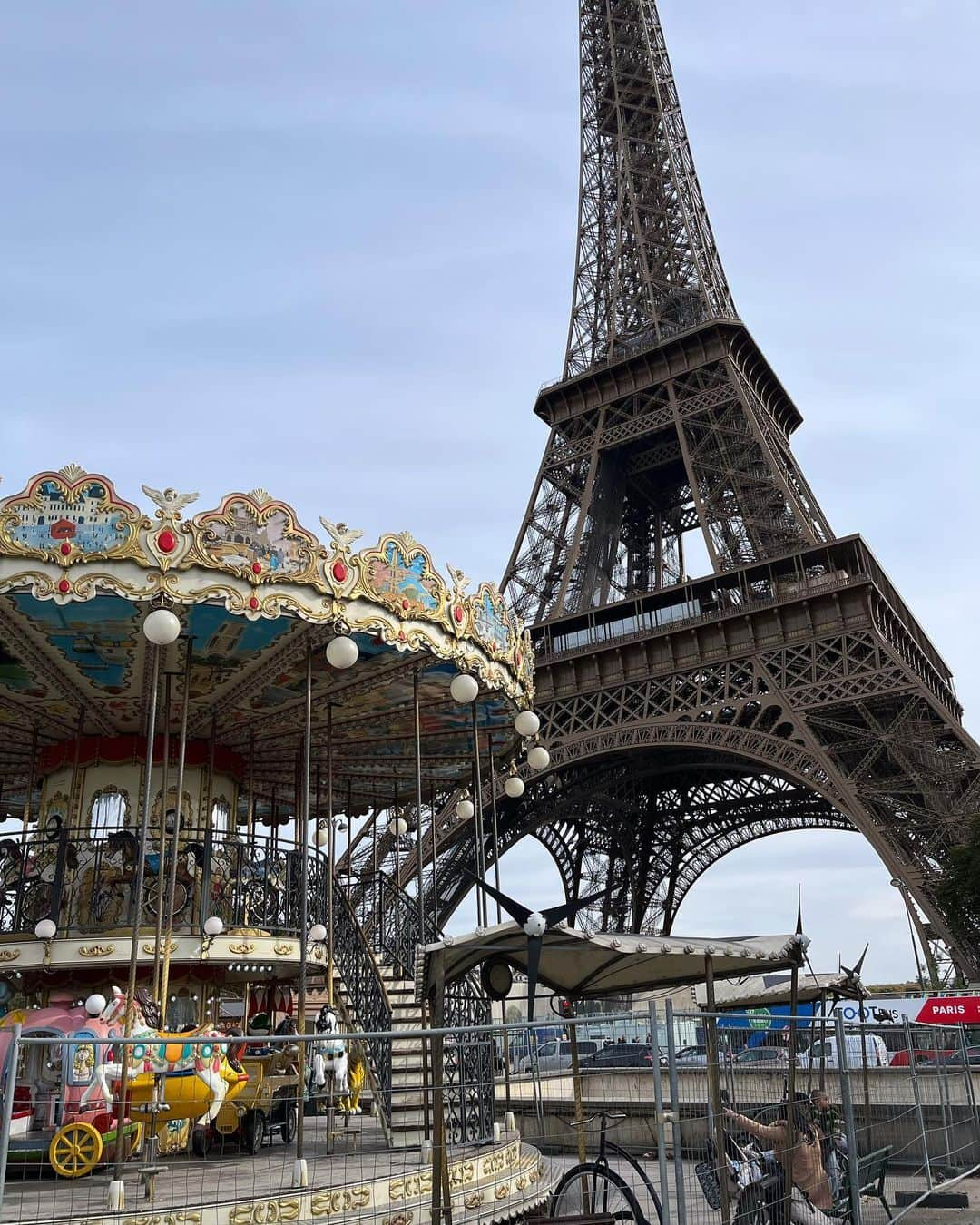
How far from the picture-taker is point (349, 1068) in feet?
40.2

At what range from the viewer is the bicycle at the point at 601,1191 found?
303 inches

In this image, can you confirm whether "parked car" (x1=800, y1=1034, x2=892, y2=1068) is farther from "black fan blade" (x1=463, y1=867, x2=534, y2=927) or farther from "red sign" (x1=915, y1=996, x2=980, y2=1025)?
"black fan blade" (x1=463, y1=867, x2=534, y2=927)

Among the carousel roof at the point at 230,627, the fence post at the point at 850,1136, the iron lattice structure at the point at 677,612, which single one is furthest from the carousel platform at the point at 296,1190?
the iron lattice structure at the point at 677,612

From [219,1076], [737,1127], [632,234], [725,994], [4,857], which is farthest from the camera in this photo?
[632,234]

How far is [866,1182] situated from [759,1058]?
164 cm

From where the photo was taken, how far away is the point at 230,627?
11.1 metres

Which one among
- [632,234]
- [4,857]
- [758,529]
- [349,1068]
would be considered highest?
[632,234]

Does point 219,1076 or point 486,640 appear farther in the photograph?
point 486,640

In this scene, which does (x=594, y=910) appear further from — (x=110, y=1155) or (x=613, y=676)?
(x=110, y=1155)

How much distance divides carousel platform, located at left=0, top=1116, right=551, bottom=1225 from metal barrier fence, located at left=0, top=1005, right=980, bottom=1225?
2cm

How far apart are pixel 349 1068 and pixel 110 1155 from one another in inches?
133

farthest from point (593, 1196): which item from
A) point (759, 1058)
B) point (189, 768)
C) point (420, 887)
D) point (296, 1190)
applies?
point (189, 768)

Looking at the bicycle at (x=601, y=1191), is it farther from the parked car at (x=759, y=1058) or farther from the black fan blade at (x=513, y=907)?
the black fan blade at (x=513, y=907)

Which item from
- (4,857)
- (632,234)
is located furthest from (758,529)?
(4,857)
